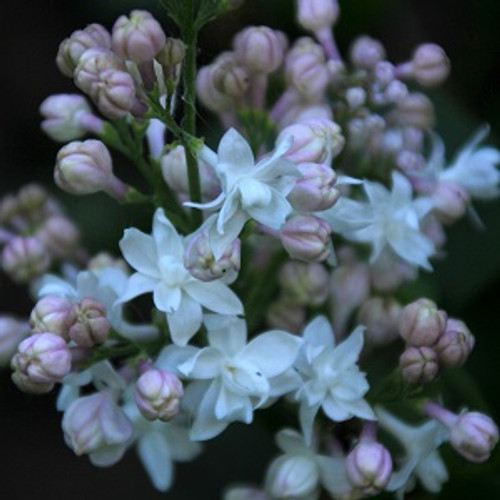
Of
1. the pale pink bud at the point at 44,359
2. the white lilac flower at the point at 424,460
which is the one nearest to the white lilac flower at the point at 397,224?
the white lilac flower at the point at 424,460

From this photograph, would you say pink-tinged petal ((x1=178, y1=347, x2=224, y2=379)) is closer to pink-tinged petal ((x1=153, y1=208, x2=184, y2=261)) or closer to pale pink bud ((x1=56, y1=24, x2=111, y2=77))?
pink-tinged petal ((x1=153, y1=208, x2=184, y2=261))

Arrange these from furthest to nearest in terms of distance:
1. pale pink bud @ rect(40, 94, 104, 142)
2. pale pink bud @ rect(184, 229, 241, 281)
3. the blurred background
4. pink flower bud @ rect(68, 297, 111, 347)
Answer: the blurred background, pale pink bud @ rect(40, 94, 104, 142), pink flower bud @ rect(68, 297, 111, 347), pale pink bud @ rect(184, 229, 241, 281)

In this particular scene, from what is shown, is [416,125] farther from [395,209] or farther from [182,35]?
[182,35]

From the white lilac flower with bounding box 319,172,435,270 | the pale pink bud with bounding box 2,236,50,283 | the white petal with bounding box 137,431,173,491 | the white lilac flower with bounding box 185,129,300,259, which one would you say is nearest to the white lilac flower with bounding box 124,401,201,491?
the white petal with bounding box 137,431,173,491

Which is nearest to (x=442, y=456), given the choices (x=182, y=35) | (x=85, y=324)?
(x=85, y=324)

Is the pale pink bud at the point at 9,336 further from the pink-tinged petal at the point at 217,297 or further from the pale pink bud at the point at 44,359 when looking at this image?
the pink-tinged petal at the point at 217,297

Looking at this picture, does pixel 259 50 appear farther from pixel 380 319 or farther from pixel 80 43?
pixel 380 319
